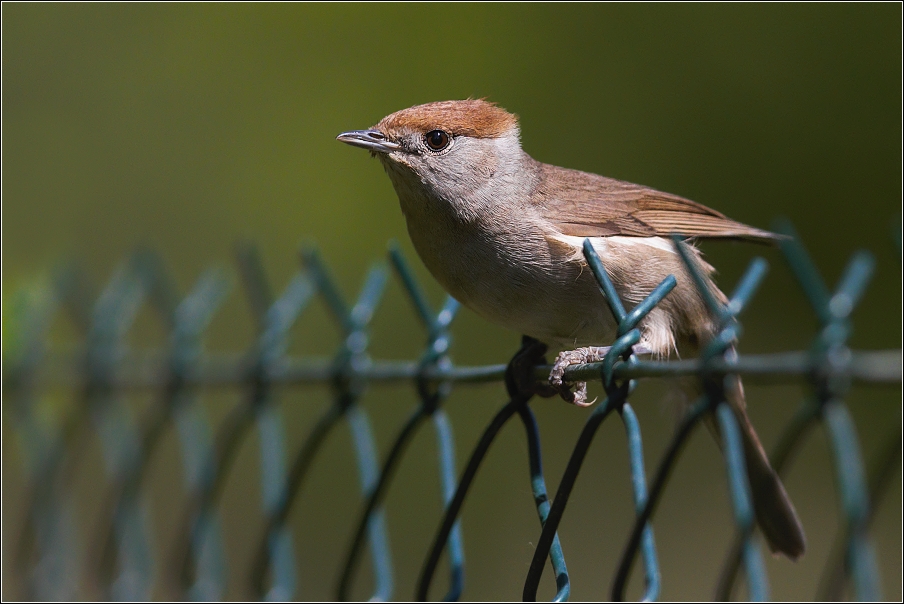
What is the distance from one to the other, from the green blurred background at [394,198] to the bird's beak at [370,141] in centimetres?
117

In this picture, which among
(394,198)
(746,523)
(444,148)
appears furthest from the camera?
(394,198)

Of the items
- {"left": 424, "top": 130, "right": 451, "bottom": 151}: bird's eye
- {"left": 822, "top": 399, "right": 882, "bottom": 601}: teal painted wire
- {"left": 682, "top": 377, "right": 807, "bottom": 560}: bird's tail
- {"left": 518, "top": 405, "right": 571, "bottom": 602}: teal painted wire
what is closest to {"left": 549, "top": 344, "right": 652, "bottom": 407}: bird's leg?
{"left": 518, "top": 405, "right": 571, "bottom": 602}: teal painted wire

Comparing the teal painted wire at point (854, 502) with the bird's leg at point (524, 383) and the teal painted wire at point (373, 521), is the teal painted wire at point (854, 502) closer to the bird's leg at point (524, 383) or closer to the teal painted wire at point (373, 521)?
the bird's leg at point (524, 383)

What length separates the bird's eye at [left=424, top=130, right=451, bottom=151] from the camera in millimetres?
3002

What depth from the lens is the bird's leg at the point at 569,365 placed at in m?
2.07

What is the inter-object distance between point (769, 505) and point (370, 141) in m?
1.56

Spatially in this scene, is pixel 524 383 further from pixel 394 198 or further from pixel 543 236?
pixel 394 198

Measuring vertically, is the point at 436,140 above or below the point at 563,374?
above

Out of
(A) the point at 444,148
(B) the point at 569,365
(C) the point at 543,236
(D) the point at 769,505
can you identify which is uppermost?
(A) the point at 444,148

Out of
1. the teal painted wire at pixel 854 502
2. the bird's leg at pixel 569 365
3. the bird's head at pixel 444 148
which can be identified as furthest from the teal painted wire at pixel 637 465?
the bird's head at pixel 444 148

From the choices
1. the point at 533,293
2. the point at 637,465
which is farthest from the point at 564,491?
the point at 533,293

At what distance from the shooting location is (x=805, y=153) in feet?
13.9

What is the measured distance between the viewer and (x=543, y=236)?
261 centimetres

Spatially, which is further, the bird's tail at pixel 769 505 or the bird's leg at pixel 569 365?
the bird's tail at pixel 769 505
